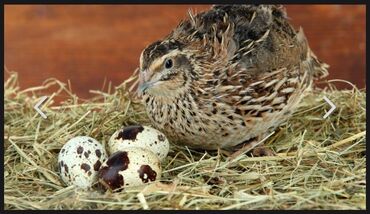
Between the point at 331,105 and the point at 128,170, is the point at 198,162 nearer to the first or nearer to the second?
the point at 128,170

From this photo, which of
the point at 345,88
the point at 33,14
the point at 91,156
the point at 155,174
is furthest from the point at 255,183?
the point at 33,14

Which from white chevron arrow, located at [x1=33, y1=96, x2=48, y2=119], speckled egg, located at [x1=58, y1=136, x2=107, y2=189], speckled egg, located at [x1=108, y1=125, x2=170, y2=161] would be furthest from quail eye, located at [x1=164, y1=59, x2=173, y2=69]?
white chevron arrow, located at [x1=33, y1=96, x2=48, y2=119]

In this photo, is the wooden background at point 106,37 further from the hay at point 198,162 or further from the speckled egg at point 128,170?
the speckled egg at point 128,170

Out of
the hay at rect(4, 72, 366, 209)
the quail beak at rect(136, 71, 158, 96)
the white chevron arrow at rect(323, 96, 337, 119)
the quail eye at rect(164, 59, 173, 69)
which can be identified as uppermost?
the quail eye at rect(164, 59, 173, 69)

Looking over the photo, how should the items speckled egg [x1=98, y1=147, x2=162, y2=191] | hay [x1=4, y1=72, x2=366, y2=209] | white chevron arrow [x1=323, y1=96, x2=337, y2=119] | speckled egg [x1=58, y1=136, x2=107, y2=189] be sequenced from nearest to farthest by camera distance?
hay [x1=4, y1=72, x2=366, y2=209], speckled egg [x1=98, y1=147, x2=162, y2=191], speckled egg [x1=58, y1=136, x2=107, y2=189], white chevron arrow [x1=323, y1=96, x2=337, y2=119]

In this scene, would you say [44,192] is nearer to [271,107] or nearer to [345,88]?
[271,107]

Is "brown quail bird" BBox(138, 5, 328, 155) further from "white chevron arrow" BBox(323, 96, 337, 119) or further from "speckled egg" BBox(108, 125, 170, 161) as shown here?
"white chevron arrow" BBox(323, 96, 337, 119)
